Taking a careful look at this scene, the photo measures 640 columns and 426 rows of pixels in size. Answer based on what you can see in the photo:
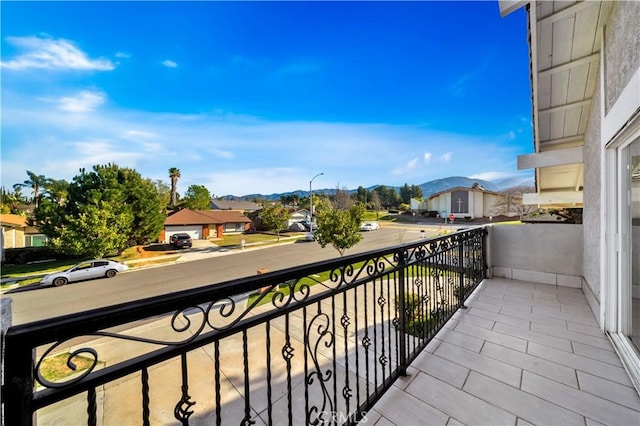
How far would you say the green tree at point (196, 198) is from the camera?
2854 cm

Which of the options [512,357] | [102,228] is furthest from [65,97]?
[512,357]

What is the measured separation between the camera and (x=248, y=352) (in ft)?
9.43

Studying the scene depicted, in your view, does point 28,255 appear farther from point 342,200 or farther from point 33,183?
point 342,200

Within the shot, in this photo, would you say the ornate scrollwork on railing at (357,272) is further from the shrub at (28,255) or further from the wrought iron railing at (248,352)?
the shrub at (28,255)

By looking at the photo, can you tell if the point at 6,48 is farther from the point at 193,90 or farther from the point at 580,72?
the point at 580,72

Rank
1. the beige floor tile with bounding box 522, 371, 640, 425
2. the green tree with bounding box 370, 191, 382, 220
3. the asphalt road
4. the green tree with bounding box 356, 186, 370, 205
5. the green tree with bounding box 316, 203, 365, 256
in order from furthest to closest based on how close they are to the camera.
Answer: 1. the green tree with bounding box 356, 186, 370, 205
2. the green tree with bounding box 370, 191, 382, 220
3. the green tree with bounding box 316, 203, 365, 256
4. the asphalt road
5. the beige floor tile with bounding box 522, 371, 640, 425

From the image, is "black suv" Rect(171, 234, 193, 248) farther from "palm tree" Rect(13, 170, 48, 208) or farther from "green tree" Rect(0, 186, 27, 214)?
"palm tree" Rect(13, 170, 48, 208)

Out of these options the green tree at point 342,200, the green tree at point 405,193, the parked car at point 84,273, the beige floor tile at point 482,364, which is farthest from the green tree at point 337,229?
the green tree at point 405,193

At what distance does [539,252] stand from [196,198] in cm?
3238

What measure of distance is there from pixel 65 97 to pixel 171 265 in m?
8.11

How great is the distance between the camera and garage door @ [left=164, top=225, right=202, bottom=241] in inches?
782

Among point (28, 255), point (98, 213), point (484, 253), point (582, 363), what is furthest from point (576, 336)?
point (28, 255)

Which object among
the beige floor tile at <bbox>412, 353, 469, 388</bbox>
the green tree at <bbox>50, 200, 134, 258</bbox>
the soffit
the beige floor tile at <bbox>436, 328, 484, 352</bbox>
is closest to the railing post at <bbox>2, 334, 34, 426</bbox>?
the beige floor tile at <bbox>412, 353, 469, 388</bbox>

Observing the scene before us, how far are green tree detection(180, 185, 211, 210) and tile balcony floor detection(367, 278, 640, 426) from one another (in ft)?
100
